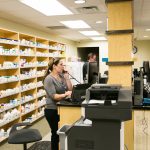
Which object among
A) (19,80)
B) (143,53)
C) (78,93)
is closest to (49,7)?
(19,80)

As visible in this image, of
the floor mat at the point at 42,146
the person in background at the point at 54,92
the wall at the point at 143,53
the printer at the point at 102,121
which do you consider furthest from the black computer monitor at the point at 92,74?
the wall at the point at 143,53

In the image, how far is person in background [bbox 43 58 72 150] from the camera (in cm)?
357

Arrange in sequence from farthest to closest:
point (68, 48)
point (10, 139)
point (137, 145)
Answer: point (68, 48), point (137, 145), point (10, 139)

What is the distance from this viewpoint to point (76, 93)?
3488 millimetres

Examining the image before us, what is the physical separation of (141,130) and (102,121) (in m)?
1.28

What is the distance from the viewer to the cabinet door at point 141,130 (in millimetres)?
3250

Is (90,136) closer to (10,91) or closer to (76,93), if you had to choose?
(76,93)

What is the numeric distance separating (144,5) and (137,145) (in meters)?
2.94

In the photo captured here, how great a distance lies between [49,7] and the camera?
491 centimetres

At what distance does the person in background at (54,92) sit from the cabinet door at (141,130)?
1.03m

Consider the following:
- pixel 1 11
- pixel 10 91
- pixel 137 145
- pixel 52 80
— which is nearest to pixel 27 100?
pixel 10 91

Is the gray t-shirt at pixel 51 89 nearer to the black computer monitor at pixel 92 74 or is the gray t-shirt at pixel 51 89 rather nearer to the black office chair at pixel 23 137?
the black office chair at pixel 23 137

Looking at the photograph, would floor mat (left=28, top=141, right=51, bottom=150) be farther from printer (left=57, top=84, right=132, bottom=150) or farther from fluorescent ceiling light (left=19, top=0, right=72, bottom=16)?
fluorescent ceiling light (left=19, top=0, right=72, bottom=16)

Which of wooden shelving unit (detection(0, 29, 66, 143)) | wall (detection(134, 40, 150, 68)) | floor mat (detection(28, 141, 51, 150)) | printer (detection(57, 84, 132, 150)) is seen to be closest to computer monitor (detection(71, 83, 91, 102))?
printer (detection(57, 84, 132, 150))
